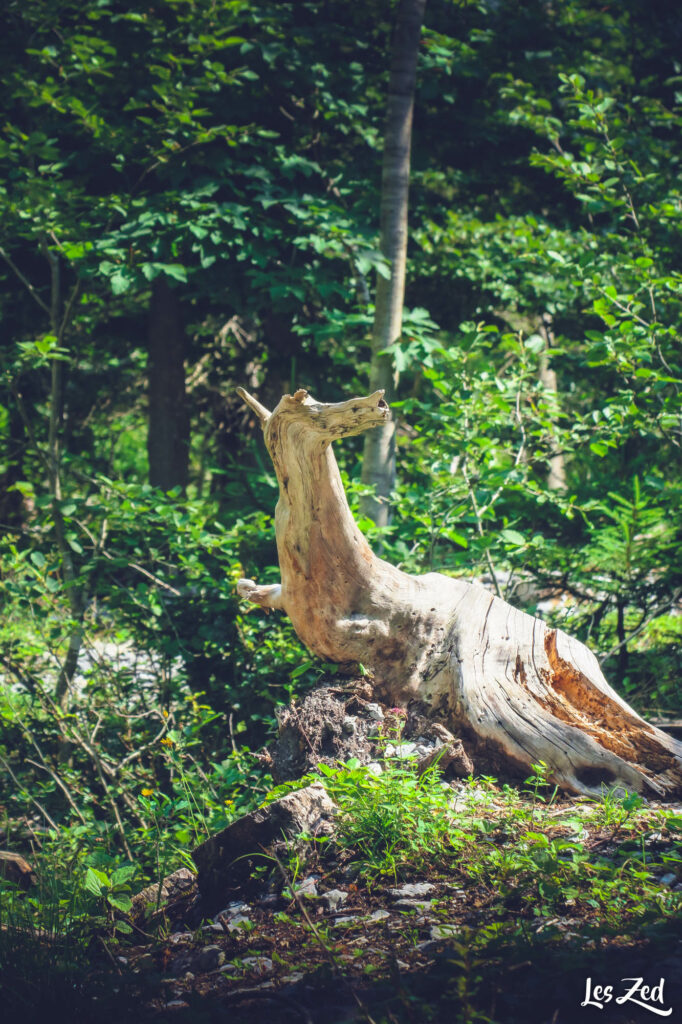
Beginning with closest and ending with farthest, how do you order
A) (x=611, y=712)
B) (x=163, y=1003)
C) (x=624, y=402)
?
(x=163, y=1003) < (x=611, y=712) < (x=624, y=402)

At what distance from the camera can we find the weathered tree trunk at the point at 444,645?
3594 millimetres

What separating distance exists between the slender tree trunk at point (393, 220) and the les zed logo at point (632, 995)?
366cm

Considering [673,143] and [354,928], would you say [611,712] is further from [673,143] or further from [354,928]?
[673,143]

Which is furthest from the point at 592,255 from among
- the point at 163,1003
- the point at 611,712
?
the point at 163,1003

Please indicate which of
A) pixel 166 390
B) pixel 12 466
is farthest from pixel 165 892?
pixel 166 390

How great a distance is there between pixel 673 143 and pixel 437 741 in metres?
6.05

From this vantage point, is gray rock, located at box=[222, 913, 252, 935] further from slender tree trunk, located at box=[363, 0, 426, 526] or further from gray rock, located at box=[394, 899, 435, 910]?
slender tree trunk, located at box=[363, 0, 426, 526]

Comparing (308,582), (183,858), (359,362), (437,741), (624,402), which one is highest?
(359,362)

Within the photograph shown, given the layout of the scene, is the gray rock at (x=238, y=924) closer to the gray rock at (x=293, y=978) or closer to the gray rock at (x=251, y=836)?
the gray rock at (x=251, y=836)

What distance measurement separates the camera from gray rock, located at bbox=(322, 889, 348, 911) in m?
2.88

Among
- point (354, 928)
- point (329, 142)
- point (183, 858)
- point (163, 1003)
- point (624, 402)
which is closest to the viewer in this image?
point (163, 1003)

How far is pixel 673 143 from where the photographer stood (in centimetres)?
704

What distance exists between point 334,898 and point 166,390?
17.9 feet

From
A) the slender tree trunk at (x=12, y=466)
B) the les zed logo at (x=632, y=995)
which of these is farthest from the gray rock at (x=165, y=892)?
the slender tree trunk at (x=12, y=466)
